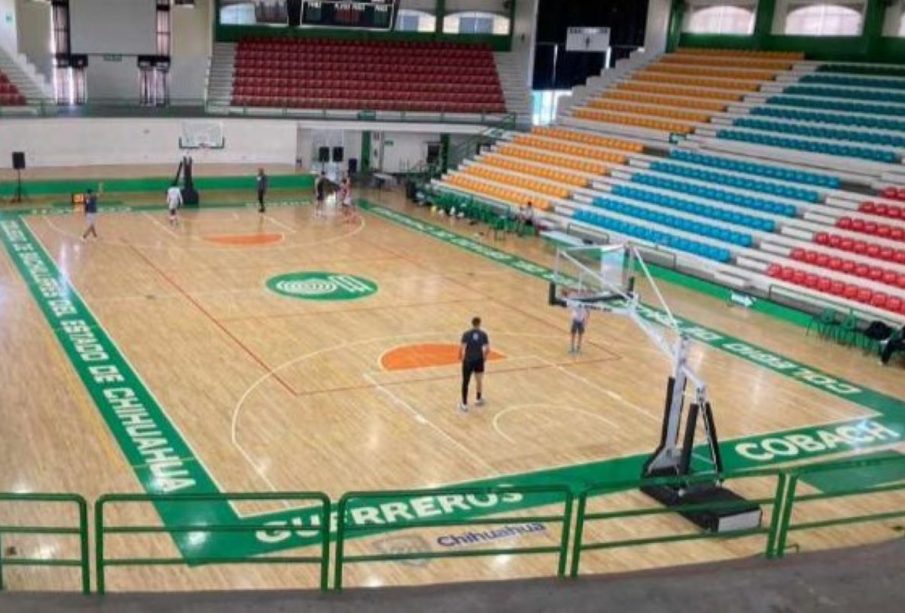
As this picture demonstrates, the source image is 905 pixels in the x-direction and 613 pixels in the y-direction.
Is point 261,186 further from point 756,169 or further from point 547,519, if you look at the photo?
point 547,519

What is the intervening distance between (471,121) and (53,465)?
2872 cm

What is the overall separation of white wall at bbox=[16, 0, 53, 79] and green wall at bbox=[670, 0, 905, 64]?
941 inches

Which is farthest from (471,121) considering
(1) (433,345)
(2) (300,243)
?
(1) (433,345)

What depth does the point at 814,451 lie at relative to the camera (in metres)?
13.8

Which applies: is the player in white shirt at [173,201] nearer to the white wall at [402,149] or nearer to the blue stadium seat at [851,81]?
the white wall at [402,149]

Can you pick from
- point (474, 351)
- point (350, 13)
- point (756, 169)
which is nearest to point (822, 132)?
point (756, 169)

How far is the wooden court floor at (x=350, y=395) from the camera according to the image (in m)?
10.9

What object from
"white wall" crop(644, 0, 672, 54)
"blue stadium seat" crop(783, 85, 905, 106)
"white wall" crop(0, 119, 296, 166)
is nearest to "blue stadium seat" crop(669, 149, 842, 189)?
"blue stadium seat" crop(783, 85, 905, 106)

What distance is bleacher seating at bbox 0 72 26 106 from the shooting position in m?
32.3

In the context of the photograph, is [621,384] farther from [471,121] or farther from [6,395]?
[471,121]

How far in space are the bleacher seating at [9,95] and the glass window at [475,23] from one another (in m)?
17.9

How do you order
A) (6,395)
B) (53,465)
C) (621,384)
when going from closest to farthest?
(53,465) < (6,395) < (621,384)

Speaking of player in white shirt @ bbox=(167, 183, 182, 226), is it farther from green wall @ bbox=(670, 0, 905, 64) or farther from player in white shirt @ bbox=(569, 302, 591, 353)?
green wall @ bbox=(670, 0, 905, 64)

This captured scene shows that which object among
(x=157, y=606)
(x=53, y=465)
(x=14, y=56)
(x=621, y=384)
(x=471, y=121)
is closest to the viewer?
(x=157, y=606)
